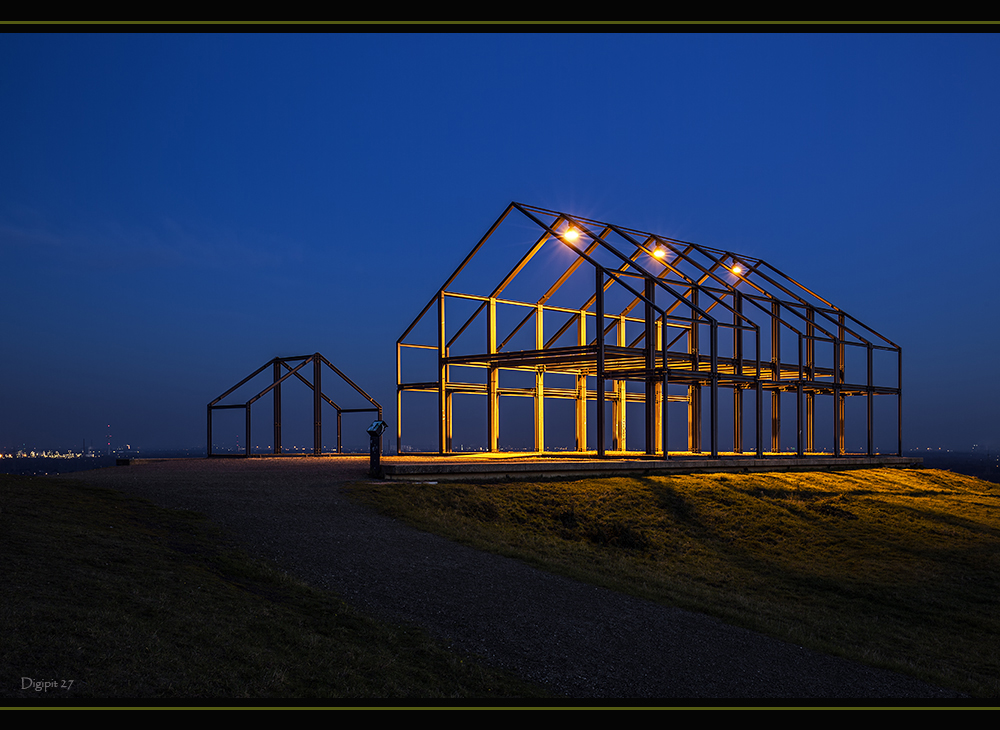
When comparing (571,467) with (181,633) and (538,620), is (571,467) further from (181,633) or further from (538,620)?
(181,633)

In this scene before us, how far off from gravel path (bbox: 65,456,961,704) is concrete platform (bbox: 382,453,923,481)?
425 cm

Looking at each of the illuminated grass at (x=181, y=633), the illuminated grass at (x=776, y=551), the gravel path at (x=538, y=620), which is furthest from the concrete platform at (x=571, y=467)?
the illuminated grass at (x=181, y=633)

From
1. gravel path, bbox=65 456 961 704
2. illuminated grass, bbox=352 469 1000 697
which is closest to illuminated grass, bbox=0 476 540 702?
gravel path, bbox=65 456 961 704

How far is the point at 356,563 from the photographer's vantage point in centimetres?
1083

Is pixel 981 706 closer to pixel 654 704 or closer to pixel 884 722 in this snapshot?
pixel 884 722

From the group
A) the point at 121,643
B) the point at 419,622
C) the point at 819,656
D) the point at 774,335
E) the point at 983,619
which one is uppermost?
the point at 774,335

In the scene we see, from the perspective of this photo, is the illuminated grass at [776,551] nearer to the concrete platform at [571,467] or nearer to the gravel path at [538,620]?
the concrete platform at [571,467]

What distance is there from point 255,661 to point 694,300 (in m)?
28.1

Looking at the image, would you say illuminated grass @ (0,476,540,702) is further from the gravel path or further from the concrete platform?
the concrete platform

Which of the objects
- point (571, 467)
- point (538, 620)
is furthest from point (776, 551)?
point (538, 620)

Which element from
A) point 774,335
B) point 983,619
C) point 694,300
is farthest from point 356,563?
point 774,335

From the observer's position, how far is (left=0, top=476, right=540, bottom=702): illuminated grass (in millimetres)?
6023

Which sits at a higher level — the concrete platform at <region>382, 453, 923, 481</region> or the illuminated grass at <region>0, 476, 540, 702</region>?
the illuminated grass at <region>0, 476, 540, 702</region>

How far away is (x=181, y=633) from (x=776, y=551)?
573 inches
